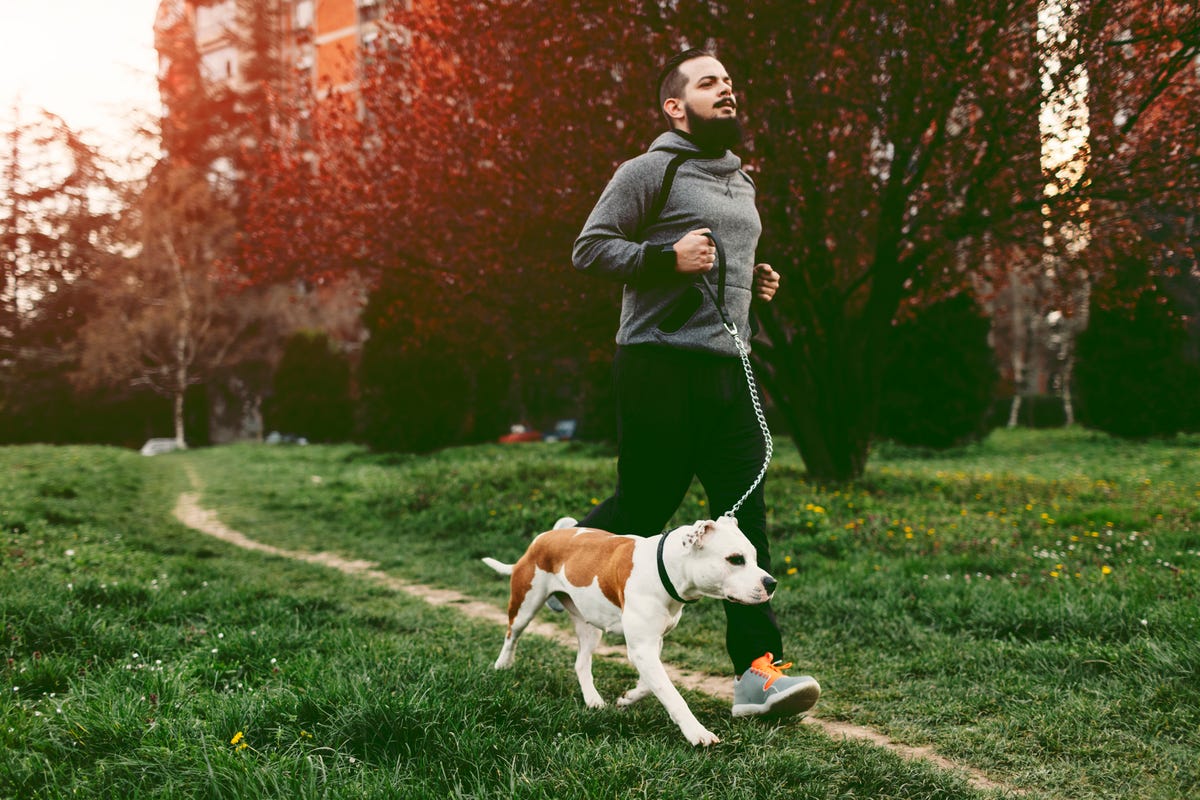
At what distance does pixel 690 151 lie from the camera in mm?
3016

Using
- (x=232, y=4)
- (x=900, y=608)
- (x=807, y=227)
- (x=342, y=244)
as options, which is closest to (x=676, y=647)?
(x=900, y=608)

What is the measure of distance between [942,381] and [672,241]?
15.0 metres

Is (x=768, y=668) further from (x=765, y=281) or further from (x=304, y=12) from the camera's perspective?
(x=304, y=12)

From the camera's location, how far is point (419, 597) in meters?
5.75

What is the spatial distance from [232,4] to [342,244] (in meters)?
38.4

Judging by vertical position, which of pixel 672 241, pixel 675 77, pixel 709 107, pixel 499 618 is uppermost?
pixel 675 77

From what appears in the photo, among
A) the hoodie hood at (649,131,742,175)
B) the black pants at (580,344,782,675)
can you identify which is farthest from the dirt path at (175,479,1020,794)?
the hoodie hood at (649,131,742,175)

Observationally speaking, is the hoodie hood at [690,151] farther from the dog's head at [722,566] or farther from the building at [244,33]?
the building at [244,33]

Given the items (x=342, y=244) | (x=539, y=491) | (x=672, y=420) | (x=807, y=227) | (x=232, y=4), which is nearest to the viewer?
(x=672, y=420)

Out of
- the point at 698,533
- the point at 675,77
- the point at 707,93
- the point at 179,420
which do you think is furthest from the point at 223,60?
the point at 698,533

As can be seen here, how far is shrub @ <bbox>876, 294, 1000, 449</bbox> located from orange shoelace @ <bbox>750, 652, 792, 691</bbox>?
14458 mm

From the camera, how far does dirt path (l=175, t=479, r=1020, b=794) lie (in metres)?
2.81

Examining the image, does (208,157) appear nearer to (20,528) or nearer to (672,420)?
(20,528)

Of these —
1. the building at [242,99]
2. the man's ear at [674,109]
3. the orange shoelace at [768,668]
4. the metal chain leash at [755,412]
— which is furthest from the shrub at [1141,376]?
the building at [242,99]
